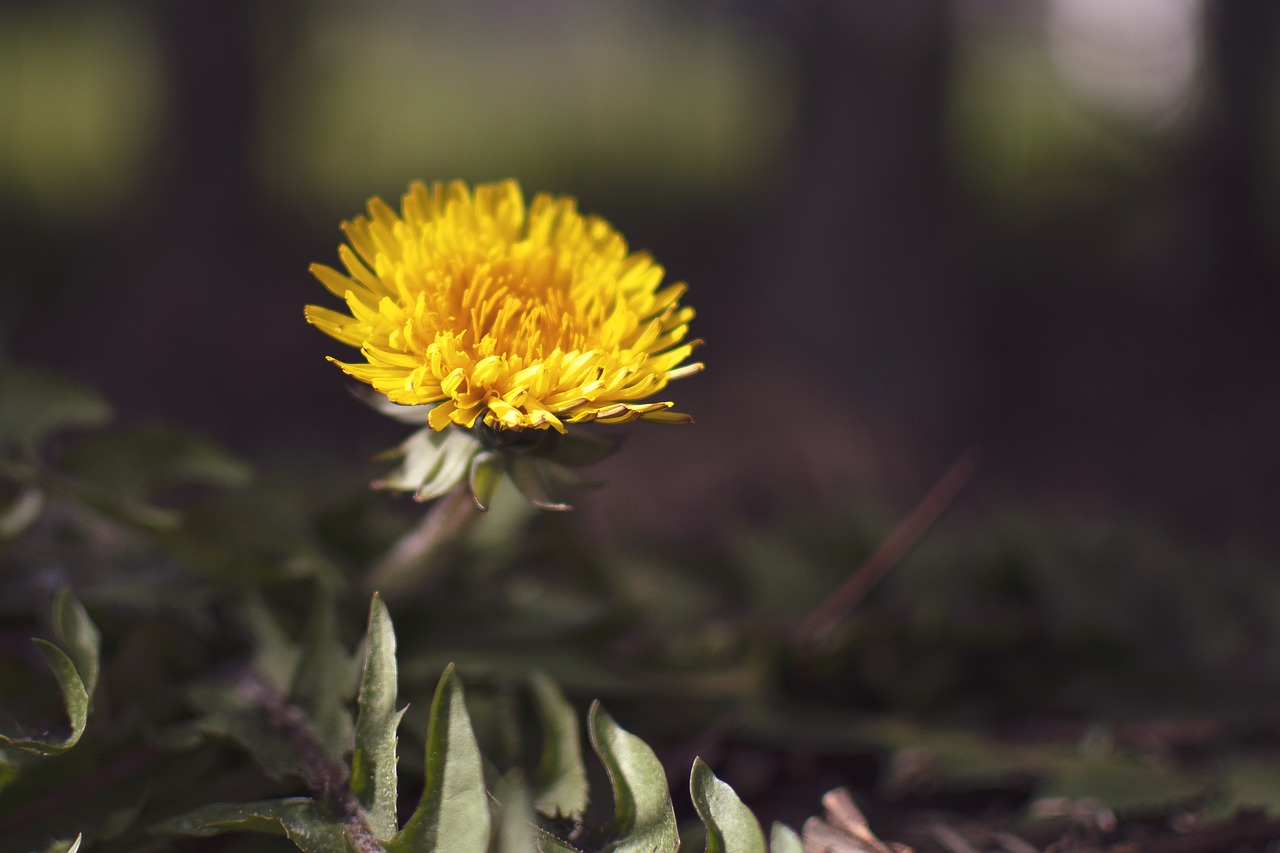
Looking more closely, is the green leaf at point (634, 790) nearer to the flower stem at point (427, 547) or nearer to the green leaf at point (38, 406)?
A: the flower stem at point (427, 547)

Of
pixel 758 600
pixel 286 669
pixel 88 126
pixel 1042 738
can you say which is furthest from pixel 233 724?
pixel 88 126

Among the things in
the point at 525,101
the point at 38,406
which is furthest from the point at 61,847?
the point at 525,101

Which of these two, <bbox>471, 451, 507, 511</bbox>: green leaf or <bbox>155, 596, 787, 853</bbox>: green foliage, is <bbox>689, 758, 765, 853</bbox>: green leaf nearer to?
<bbox>155, 596, 787, 853</bbox>: green foliage

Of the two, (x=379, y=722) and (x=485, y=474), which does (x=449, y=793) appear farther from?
(x=485, y=474)

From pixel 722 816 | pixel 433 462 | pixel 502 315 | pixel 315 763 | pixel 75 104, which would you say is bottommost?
pixel 75 104

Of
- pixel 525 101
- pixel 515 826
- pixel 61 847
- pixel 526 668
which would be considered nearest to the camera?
pixel 515 826

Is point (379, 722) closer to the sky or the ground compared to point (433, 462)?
closer to the ground

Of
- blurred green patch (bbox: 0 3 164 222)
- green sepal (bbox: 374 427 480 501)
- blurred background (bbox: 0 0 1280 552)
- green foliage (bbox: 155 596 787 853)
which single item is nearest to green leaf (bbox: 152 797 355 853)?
green foliage (bbox: 155 596 787 853)
